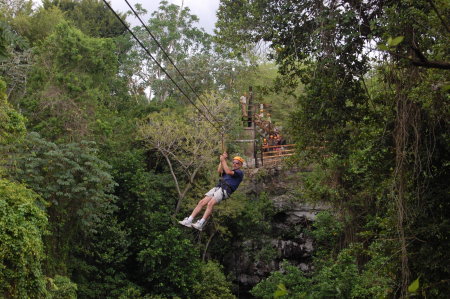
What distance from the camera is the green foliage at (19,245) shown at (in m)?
9.27

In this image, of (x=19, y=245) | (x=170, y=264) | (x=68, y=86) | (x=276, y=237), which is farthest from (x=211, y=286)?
(x=19, y=245)

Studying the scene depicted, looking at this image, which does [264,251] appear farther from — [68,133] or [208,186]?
[68,133]

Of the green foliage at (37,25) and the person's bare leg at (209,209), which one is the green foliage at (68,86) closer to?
the green foliage at (37,25)

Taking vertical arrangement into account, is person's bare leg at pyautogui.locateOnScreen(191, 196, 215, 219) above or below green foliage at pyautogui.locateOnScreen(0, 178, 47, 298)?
above

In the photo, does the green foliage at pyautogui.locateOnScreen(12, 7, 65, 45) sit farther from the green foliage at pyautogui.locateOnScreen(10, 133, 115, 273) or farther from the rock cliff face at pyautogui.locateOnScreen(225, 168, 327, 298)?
the rock cliff face at pyautogui.locateOnScreen(225, 168, 327, 298)

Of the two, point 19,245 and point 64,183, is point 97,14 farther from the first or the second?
point 19,245

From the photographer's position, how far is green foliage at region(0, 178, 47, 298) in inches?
365

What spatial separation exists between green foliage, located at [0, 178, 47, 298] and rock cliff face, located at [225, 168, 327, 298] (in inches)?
387

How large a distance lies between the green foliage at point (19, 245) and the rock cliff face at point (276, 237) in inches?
387

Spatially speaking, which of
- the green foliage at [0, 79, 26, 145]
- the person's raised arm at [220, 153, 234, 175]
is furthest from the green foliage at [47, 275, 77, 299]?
the person's raised arm at [220, 153, 234, 175]

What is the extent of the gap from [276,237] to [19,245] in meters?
11.5

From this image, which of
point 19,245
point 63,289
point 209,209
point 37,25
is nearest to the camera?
point 209,209

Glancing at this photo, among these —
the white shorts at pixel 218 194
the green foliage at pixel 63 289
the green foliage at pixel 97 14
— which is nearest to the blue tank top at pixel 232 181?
the white shorts at pixel 218 194

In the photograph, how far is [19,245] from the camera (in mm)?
9383
